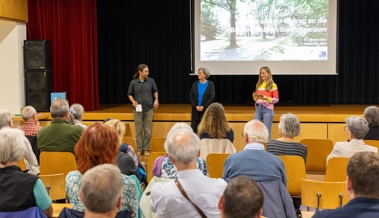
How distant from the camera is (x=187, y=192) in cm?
299

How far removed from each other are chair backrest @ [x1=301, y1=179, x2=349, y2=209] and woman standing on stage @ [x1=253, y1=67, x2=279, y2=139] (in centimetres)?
416

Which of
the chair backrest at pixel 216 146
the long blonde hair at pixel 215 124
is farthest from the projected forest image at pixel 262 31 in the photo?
the chair backrest at pixel 216 146

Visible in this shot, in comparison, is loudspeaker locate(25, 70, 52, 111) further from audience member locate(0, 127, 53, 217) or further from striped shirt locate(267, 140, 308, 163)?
audience member locate(0, 127, 53, 217)

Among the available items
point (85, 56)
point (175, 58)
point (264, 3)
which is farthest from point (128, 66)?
point (264, 3)

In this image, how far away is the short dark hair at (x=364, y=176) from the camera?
2432 millimetres

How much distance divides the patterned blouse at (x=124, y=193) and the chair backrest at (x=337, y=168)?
2.08m

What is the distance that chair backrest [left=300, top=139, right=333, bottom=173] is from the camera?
240 inches

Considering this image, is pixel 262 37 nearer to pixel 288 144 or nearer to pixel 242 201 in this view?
pixel 288 144

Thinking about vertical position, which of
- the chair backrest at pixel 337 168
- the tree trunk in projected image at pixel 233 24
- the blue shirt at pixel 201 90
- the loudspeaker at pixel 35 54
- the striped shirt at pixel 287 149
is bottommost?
the chair backrest at pixel 337 168

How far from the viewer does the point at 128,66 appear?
12.5 m

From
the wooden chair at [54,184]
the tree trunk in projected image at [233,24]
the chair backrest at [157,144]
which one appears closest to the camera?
the wooden chair at [54,184]

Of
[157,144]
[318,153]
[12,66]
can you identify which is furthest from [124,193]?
[12,66]

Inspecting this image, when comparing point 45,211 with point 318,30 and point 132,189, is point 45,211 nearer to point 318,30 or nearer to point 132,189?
point 132,189

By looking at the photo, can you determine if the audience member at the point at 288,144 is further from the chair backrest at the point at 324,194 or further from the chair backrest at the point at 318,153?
the chair backrest at the point at 318,153
